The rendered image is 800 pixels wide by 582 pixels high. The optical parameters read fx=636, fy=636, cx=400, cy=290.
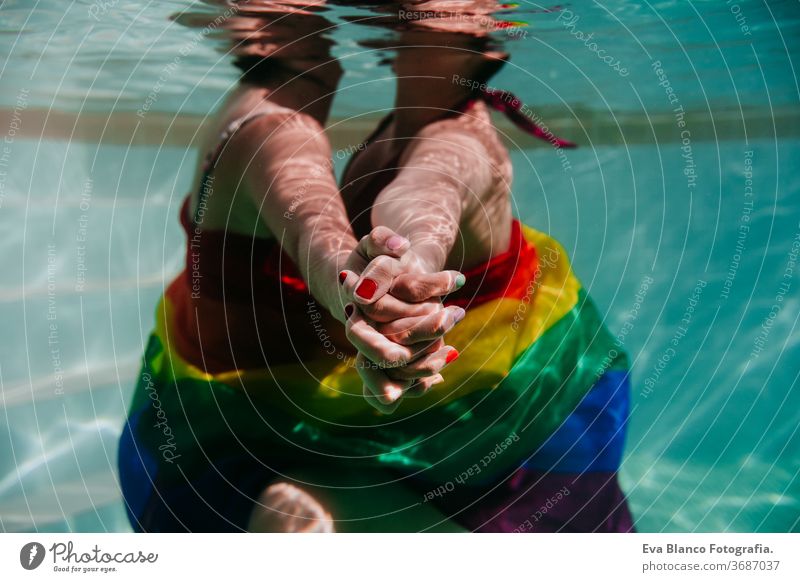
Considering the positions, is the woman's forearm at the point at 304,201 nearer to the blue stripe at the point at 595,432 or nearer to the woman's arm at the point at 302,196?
the woman's arm at the point at 302,196

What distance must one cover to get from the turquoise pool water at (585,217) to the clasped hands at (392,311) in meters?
0.95

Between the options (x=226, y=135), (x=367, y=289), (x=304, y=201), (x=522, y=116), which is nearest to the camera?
(x=367, y=289)

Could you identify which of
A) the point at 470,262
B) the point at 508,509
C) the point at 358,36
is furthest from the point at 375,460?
the point at 358,36

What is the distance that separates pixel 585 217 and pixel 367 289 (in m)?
1.97

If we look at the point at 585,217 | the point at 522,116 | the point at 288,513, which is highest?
the point at 522,116

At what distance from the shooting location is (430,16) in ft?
4.26

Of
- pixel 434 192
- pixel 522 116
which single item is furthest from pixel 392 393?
pixel 522 116

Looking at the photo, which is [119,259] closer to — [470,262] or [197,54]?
[197,54]

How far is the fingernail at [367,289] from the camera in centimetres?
53

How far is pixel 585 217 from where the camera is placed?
2346mm

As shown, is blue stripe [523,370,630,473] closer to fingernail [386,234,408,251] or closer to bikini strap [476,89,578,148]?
fingernail [386,234,408,251]

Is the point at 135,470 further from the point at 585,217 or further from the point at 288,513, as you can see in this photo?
the point at 585,217
